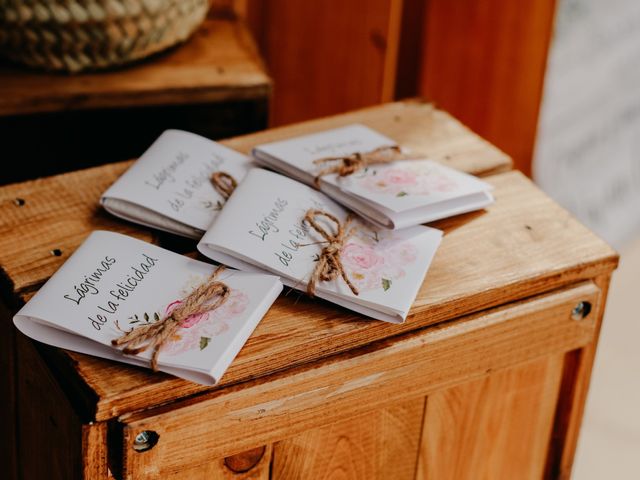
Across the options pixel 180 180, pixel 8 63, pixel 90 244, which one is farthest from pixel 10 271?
pixel 8 63

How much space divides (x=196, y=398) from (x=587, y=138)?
1.65 m

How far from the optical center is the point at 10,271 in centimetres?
107

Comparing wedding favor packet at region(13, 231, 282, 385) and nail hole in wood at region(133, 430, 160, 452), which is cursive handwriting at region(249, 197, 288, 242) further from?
nail hole in wood at region(133, 430, 160, 452)

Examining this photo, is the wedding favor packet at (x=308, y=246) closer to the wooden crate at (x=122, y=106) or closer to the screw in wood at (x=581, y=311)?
the screw in wood at (x=581, y=311)

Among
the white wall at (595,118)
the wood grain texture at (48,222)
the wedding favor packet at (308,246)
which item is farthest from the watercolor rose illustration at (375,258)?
the white wall at (595,118)

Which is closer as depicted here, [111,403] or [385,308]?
[111,403]

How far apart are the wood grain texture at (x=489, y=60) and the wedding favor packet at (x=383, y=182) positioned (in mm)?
731

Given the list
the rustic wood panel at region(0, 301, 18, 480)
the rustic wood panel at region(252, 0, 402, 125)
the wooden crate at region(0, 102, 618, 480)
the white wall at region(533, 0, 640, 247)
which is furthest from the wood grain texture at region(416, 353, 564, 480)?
Result: the white wall at region(533, 0, 640, 247)

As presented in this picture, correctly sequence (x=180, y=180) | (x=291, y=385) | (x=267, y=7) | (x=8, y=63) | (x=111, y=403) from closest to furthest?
1. (x=111, y=403)
2. (x=291, y=385)
3. (x=180, y=180)
4. (x=8, y=63)
5. (x=267, y=7)

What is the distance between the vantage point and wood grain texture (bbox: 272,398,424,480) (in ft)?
3.50

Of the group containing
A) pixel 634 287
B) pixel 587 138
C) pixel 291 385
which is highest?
pixel 291 385

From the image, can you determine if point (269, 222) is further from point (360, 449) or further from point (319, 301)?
point (360, 449)

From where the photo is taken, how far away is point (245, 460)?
103 cm

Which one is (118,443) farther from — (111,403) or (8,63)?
(8,63)
